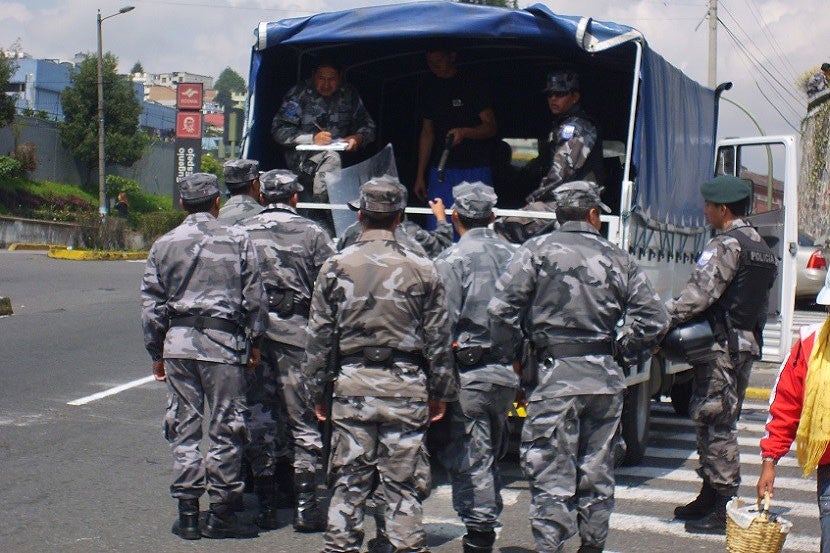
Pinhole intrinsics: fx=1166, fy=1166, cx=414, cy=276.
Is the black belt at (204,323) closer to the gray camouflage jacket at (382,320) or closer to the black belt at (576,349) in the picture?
the gray camouflage jacket at (382,320)

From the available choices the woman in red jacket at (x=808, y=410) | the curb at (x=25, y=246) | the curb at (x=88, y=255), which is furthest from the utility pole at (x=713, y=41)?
the woman in red jacket at (x=808, y=410)

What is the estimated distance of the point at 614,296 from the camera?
A: 5402 mm

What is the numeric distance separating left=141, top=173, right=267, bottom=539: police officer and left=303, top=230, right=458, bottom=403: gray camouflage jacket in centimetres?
93

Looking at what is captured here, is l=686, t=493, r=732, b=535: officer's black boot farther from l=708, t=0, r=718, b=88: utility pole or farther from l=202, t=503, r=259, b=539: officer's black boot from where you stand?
l=708, t=0, r=718, b=88: utility pole

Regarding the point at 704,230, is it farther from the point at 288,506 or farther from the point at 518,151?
the point at 288,506

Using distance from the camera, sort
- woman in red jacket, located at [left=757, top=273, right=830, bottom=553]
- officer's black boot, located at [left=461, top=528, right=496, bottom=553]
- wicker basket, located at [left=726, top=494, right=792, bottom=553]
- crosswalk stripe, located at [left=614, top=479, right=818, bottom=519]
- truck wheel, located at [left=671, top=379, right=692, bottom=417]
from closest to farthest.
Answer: woman in red jacket, located at [left=757, top=273, right=830, bottom=553], wicker basket, located at [left=726, top=494, right=792, bottom=553], officer's black boot, located at [left=461, top=528, right=496, bottom=553], crosswalk stripe, located at [left=614, top=479, right=818, bottom=519], truck wheel, located at [left=671, top=379, right=692, bottom=417]

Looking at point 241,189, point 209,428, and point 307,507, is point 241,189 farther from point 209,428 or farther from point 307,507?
A: point 307,507

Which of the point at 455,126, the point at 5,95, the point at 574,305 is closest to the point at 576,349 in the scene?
the point at 574,305

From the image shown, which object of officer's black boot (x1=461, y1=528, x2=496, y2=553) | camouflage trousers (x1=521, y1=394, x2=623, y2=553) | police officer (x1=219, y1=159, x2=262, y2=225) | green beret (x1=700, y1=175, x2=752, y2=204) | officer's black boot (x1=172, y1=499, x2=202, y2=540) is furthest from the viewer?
police officer (x1=219, y1=159, x2=262, y2=225)

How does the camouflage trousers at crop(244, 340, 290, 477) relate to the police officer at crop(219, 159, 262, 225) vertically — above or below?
below

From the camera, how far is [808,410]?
4.05 metres

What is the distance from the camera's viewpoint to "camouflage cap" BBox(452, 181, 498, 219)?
19.8ft

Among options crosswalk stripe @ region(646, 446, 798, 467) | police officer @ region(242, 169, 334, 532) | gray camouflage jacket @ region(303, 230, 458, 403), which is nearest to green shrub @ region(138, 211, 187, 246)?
crosswalk stripe @ region(646, 446, 798, 467)

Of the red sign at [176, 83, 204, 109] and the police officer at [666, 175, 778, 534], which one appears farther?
the red sign at [176, 83, 204, 109]
